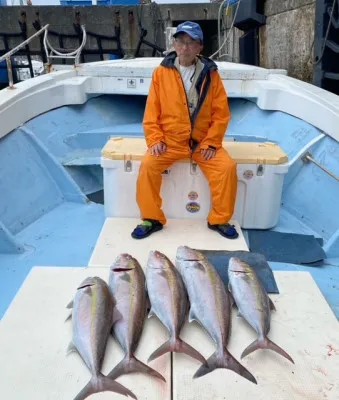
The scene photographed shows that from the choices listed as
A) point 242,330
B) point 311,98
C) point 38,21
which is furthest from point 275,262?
point 38,21

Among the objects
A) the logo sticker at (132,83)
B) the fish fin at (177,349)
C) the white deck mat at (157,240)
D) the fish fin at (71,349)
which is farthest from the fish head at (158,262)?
the logo sticker at (132,83)

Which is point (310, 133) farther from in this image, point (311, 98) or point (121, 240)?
point (121, 240)

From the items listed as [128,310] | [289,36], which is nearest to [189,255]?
[128,310]

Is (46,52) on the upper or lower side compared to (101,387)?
upper

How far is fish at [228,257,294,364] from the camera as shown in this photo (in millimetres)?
1646

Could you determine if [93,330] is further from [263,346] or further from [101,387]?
[263,346]

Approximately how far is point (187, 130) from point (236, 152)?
0.49 metres

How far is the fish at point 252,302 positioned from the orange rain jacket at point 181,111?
1197 millimetres

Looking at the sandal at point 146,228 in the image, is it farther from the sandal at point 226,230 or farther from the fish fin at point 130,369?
the fish fin at point 130,369

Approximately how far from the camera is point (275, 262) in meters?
2.92

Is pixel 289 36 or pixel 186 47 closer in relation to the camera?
pixel 186 47

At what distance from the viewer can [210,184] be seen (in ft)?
9.62

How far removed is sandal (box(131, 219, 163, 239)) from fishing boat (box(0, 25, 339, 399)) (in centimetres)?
7

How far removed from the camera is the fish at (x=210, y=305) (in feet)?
5.10
